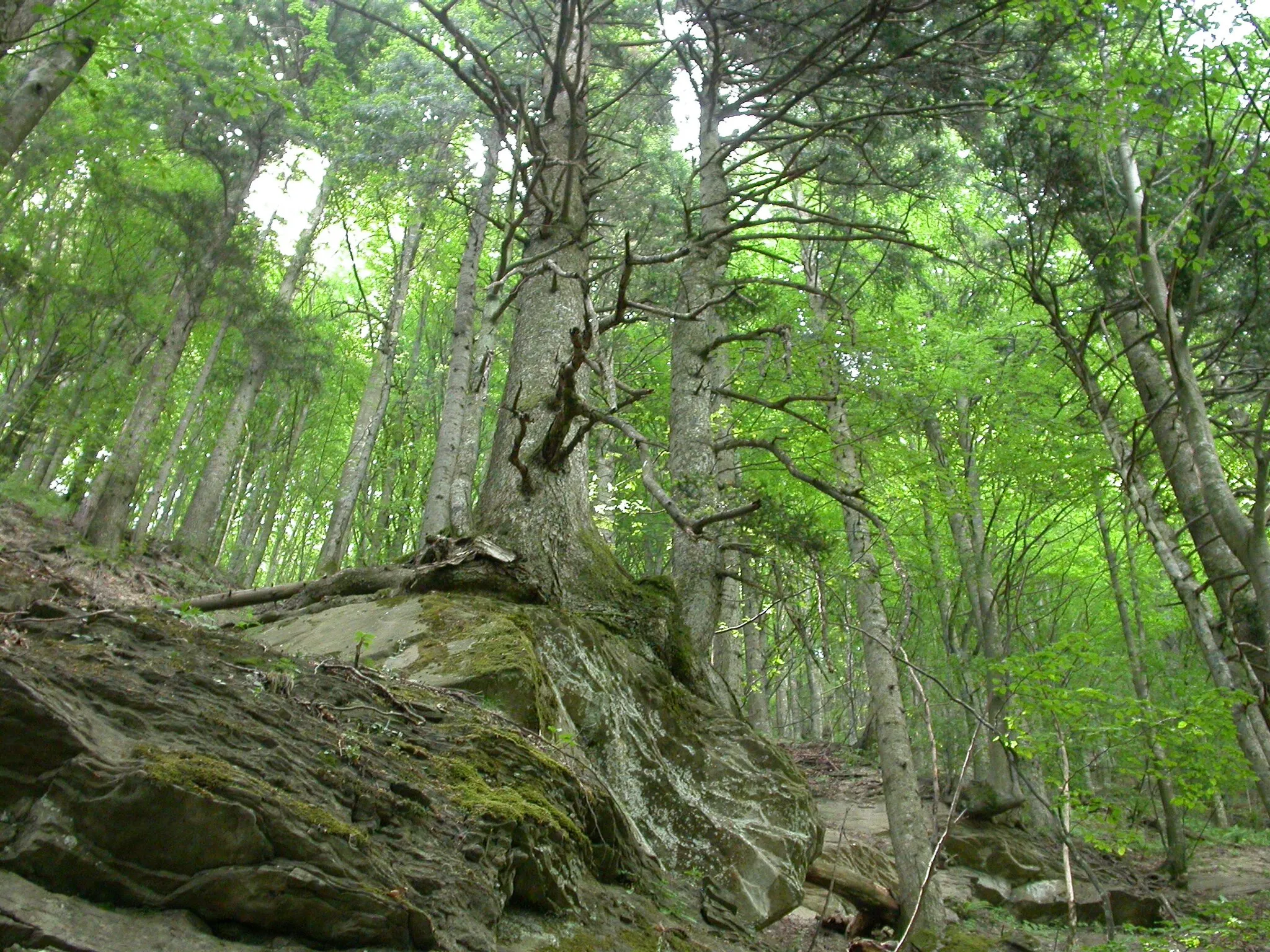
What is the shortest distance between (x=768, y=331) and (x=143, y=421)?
32.9 ft

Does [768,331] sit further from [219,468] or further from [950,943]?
[219,468]

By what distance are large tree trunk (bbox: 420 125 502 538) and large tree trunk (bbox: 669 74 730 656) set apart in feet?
9.13

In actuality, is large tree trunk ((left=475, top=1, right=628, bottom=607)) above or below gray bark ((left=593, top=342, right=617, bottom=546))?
below

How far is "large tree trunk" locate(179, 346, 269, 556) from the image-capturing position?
1474cm

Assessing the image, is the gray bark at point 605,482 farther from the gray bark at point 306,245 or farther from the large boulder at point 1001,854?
the gray bark at point 306,245

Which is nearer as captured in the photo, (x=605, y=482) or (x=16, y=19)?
(x=16, y=19)

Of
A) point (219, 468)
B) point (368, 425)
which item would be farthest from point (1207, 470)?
point (219, 468)

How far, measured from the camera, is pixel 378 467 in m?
20.5

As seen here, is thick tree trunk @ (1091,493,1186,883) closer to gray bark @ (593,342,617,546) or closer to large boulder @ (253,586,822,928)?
large boulder @ (253,586,822,928)

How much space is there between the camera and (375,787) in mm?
2553

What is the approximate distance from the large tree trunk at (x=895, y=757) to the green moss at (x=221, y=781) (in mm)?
5039

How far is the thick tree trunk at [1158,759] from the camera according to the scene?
6570 millimetres

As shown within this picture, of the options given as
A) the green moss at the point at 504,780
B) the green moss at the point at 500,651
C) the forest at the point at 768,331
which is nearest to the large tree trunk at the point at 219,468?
the forest at the point at 768,331

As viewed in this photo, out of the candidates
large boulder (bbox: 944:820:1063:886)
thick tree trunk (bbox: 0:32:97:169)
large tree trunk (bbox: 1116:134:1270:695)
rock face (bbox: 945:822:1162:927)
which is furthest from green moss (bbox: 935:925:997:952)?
thick tree trunk (bbox: 0:32:97:169)
